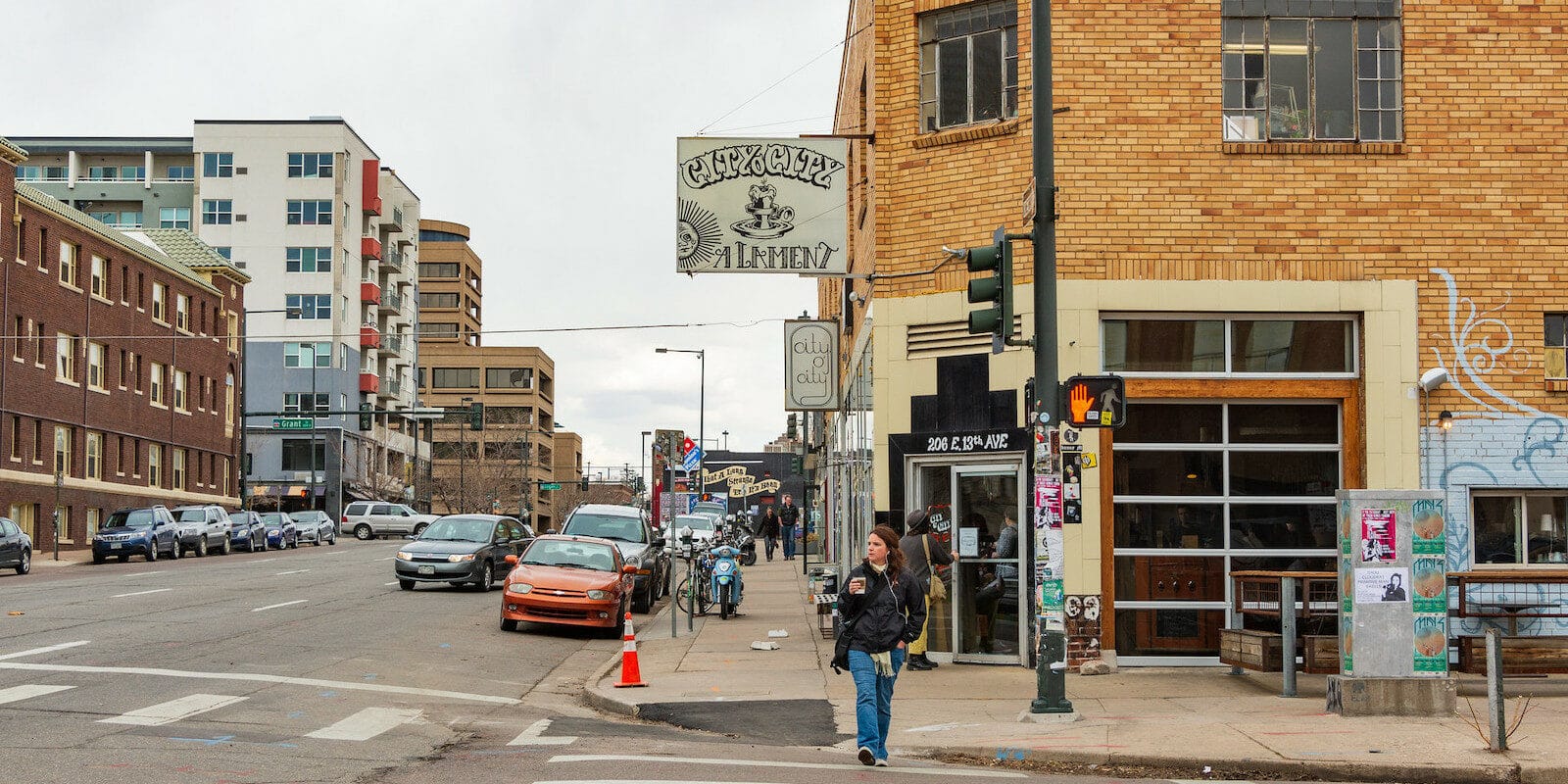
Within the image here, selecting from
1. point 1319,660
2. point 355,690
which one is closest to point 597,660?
point 355,690

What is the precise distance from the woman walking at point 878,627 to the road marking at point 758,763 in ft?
0.87

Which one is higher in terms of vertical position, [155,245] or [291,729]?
[155,245]

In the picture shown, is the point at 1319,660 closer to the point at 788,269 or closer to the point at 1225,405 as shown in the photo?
the point at 1225,405

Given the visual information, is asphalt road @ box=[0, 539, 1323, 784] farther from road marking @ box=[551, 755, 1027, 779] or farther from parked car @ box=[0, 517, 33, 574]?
parked car @ box=[0, 517, 33, 574]

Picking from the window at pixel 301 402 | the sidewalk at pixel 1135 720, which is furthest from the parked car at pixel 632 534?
the window at pixel 301 402

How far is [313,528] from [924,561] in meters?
51.5

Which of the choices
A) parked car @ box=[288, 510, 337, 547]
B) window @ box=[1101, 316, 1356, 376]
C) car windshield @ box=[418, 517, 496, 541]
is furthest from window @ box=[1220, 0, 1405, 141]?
parked car @ box=[288, 510, 337, 547]

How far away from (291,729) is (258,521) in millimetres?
47823

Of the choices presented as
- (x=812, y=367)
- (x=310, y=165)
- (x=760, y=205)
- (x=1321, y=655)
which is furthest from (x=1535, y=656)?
(x=310, y=165)

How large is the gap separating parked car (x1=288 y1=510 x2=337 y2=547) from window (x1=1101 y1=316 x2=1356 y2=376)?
50.3m

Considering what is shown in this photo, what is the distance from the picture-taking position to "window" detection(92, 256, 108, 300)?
2210 inches

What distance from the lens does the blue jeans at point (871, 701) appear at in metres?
10.4

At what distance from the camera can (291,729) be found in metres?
11.5

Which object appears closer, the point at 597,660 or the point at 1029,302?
the point at 1029,302
